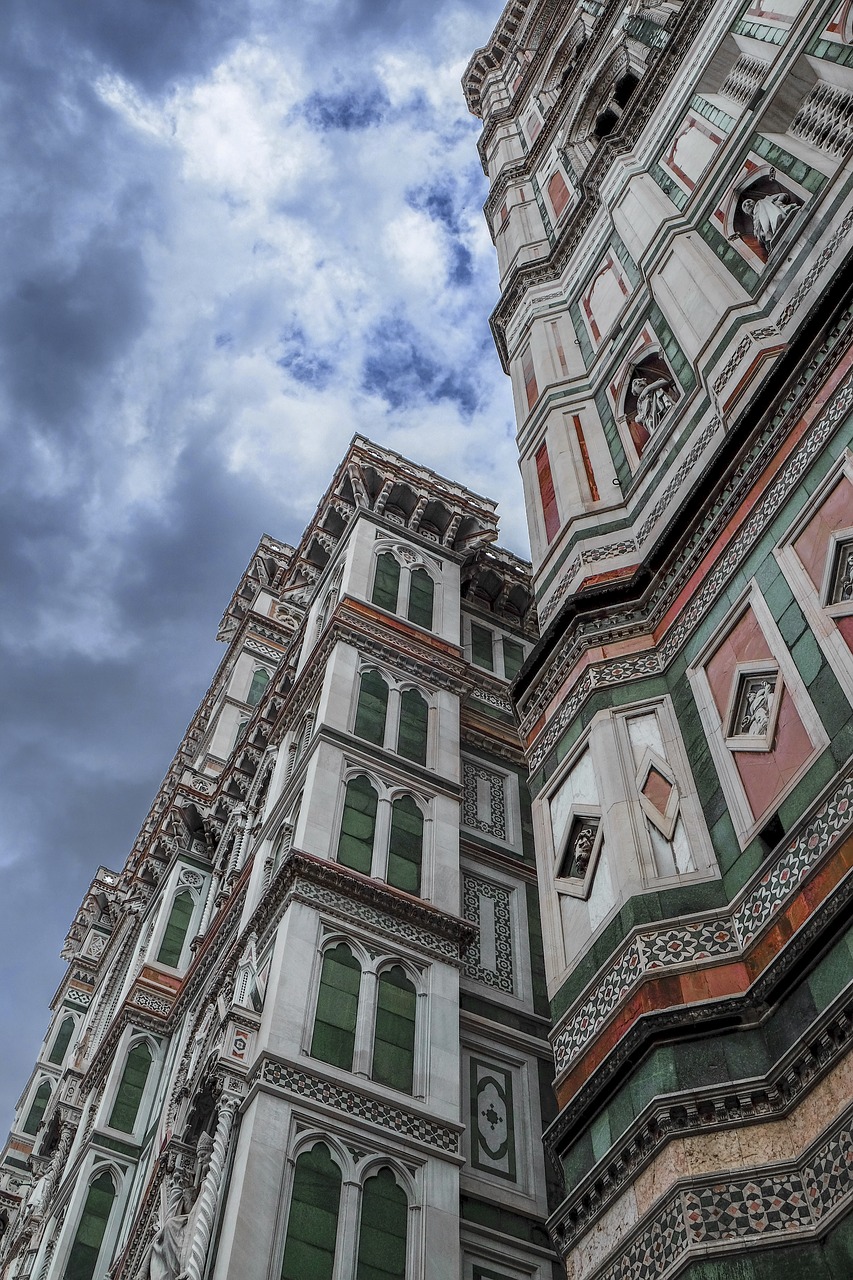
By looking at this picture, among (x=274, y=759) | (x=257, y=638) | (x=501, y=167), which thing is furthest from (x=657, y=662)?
(x=257, y=638)

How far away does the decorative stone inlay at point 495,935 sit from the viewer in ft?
47.2

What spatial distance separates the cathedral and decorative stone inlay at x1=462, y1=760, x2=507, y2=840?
0.07 m

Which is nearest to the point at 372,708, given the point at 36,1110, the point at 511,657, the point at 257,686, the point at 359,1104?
the point at 511,657

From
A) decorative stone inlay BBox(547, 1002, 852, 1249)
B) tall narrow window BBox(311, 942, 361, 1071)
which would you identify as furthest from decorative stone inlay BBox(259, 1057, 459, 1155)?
decorative stone inlay BBox(547, 1002, 852, 1249)

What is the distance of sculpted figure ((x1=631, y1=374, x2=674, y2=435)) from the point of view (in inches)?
467

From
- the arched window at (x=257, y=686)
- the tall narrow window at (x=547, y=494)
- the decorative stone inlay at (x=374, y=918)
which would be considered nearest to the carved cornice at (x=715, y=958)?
the tall narrow window at (x=547, y=494)

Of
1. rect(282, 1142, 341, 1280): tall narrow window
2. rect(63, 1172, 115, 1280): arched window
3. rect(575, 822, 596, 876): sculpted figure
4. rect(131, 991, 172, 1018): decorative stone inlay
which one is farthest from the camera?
rect(131, 991, 172, 1018): decorative stone inlay

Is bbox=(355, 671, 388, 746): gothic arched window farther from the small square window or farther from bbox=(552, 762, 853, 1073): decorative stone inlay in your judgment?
the small square window

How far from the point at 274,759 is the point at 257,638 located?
1558cm

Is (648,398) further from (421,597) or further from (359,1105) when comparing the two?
(421,597)

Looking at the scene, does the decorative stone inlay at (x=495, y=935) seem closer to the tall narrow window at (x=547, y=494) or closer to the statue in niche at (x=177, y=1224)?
the statue in niche at (x=177, y=1224)

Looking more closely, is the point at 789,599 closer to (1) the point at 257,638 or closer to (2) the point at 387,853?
(2) the point at 387,853

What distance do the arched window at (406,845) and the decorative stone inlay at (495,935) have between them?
0.80m

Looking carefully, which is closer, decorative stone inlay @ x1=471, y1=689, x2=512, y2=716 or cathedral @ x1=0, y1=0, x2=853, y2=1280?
cathedral @ x1=0, y1=0, x2=853, y2=1280
